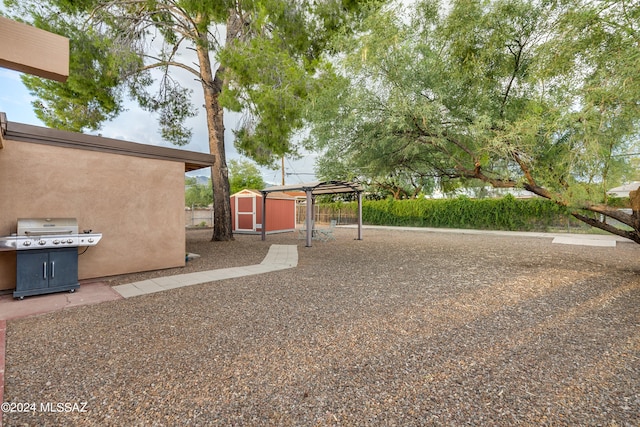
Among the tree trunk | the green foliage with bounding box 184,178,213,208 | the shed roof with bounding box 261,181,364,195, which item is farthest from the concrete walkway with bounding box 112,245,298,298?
the green foliage with bounding box 184,178,213,208

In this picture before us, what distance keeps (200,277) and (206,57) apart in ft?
24.9

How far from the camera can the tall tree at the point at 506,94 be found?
436cm

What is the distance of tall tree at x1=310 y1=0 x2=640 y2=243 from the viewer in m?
4.36

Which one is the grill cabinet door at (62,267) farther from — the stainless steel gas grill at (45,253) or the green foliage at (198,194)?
the green foliage at (198,194)

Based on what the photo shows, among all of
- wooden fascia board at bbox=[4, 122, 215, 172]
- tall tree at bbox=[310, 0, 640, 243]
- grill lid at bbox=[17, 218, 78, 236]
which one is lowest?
grill lid at bbox=[17, 218, 78, 236]

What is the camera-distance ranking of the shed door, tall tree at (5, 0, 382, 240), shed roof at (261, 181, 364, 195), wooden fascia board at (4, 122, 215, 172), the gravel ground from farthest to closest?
the shed door < shed roof at (261, 181, 364, 195) < tall tree at (5, 0, 382, 240) < wooden fascia board at (4, 122, 215, 172) < the gravel ground

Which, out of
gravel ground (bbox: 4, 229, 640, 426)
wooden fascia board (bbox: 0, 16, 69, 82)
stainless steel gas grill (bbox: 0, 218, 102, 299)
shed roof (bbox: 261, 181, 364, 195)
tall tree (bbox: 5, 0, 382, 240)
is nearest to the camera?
gravel ground (bbox: 4, 229, 640, 426)

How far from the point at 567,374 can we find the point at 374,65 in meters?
5.77

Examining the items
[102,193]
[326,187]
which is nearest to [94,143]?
[102,193]

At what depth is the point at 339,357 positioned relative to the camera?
2.32 metres

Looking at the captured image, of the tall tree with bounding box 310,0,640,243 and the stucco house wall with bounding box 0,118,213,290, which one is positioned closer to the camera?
the stucco house wall with bounding box 0,118,213,290

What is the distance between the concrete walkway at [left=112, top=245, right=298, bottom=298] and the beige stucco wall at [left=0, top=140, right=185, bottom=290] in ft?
2.51

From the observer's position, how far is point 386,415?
167 cm

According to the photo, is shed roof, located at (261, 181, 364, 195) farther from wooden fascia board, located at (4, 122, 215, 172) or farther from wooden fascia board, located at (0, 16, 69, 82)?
wooden fascia board, located at (0, 16, 69, 82)
